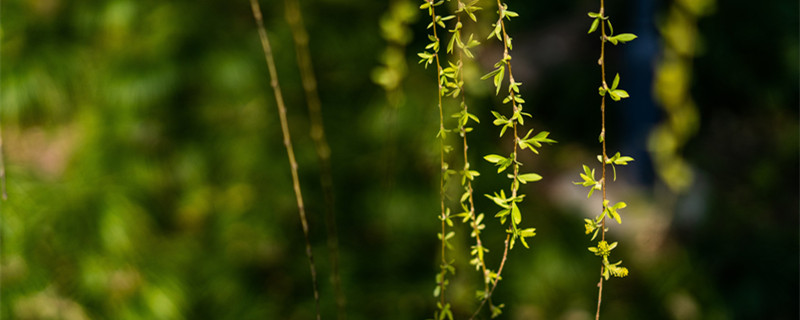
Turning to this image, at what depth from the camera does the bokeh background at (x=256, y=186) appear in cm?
155

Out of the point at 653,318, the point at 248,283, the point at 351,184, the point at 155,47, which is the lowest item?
the point at 653,318

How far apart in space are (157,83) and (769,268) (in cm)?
192

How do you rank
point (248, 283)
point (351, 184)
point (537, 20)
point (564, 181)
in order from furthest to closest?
point (537, 20), point (564, 181), point (351, 184), point (248, 283)

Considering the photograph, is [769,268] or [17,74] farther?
[769,268]

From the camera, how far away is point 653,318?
165 cm

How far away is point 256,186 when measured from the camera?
1.65 meters

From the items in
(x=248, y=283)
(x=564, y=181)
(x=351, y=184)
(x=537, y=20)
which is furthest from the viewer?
(x=537, y=20)

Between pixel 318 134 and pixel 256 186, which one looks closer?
pixel 318 134

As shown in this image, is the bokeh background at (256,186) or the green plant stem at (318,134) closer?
the green plant stem at (318,134)

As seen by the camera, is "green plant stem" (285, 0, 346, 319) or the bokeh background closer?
"green plant stem" (285, 0, 346, 319)

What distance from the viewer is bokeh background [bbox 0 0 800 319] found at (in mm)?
Result: 1550

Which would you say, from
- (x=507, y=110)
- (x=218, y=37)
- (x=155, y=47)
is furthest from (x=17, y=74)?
(x=507, y=110)

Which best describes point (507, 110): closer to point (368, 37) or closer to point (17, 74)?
point (368, 37)

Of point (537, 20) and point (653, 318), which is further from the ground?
point (537, 20)
